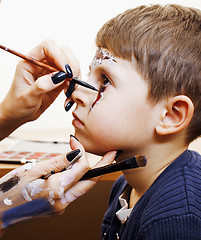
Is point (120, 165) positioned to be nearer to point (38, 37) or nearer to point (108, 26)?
point (108, 26)

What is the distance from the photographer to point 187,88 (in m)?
0.75

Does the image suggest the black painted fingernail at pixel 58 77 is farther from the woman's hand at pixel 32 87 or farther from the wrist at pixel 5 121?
the wrist at pixel 5 121

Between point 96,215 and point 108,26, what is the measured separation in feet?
3.78

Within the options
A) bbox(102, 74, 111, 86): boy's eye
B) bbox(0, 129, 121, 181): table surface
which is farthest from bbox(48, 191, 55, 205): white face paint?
bbox(0, 129, 121, 181): table surface

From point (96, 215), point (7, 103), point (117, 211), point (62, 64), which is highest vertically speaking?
point (62, 64)

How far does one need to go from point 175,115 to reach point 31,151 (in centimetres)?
73

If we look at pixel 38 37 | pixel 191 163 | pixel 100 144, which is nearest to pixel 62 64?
pixel 100 144

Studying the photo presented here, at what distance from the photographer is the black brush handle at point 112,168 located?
2.19 ft

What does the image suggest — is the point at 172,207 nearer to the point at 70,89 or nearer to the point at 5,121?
the point at 70,89

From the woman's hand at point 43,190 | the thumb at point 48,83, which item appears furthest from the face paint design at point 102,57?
the woman's hand at point 43,190

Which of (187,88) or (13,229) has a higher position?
(187,88)

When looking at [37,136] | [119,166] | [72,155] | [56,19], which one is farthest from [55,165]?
[56,19]

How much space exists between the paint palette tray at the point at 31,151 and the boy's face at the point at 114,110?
379mm

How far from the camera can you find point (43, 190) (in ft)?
2.47
